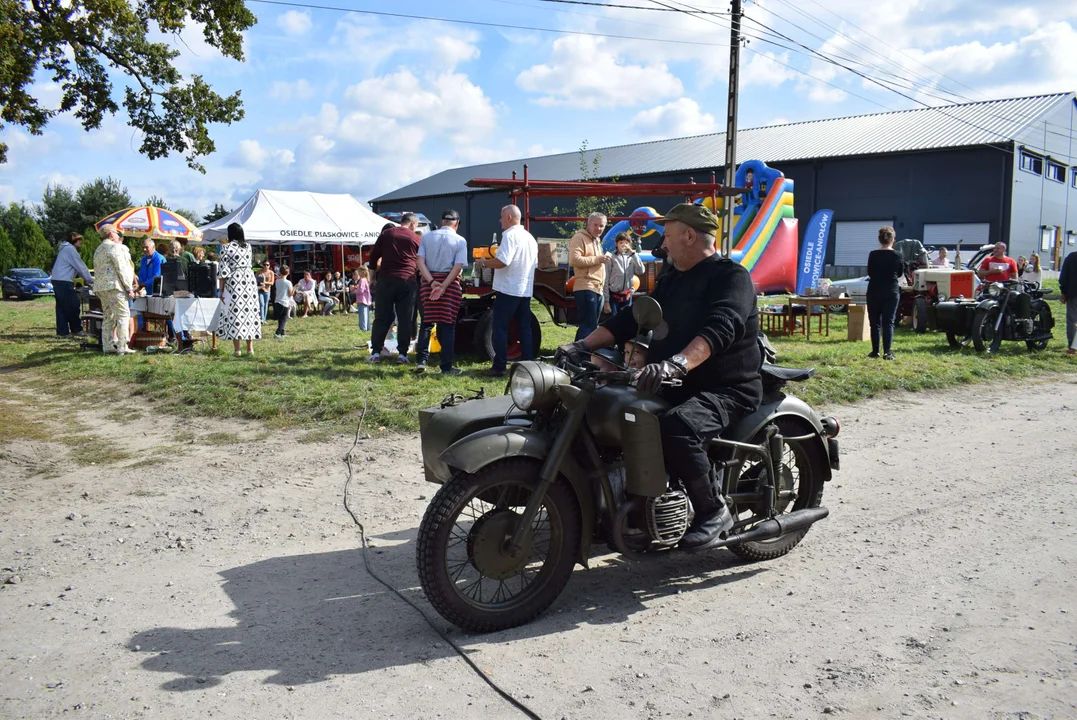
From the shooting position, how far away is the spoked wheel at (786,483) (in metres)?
4.47

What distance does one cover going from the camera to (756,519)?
446cm

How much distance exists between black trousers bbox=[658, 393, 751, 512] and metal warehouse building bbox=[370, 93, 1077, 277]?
36.1 m

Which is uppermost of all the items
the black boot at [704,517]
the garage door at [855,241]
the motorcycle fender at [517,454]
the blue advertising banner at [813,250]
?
the garage door at [855,241]

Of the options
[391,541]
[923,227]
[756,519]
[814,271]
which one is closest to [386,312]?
[391,541]

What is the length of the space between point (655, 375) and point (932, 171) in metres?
37.7

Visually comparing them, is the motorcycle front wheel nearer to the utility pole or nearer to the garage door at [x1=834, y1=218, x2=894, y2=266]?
the utility pole

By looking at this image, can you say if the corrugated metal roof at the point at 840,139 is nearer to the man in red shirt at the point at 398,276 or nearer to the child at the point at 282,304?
the child at the point at 282,304

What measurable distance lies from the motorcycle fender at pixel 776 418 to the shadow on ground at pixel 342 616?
76cm

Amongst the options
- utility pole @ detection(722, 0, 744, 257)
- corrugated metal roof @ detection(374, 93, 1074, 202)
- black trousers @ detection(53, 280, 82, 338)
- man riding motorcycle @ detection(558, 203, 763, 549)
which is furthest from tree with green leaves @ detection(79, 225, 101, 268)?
man riding motorcycle @ detection(558, 203, 763, 549)

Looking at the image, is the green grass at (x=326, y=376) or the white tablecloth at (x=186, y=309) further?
the white tablecloth at (x=186, y=309)

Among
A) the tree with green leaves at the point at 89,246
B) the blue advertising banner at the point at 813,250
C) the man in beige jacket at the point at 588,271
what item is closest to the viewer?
the man in beige jacket at the point at 588,271

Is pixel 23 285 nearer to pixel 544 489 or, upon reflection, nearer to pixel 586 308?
pixel 586 308

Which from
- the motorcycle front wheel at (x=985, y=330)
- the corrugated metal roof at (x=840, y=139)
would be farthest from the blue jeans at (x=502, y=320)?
the corrugated metal roof at (x=840, y=139)

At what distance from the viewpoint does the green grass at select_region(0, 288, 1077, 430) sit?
8.11m
